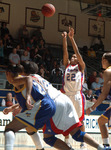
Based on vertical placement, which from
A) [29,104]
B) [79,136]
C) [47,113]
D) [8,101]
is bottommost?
[8,101]

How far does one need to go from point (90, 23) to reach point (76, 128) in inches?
614

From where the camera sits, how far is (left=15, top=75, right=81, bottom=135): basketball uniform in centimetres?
387

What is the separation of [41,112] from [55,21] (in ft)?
47.1

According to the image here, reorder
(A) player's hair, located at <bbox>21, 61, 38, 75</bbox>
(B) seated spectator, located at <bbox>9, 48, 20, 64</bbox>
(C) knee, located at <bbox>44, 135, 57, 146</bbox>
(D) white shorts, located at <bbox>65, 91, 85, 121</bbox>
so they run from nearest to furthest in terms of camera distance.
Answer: (A) player's hair, located at <bbox>21, 61, 38, 75</bbox> → (C) knee, located at <bbox>44, 135, 57, 146</bbox> → (D) white shorts, located at <bbox>65, 91, 85, 121</bbox> → (B) seated spectator, located at <bbox>9, 48, 20, 64</bbox>

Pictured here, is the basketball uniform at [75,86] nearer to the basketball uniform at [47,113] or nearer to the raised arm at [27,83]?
the basketball uniform at [47,113]

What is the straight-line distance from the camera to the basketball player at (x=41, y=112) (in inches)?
152

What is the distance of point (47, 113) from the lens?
3.88m

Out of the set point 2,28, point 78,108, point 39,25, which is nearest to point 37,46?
point 2,28

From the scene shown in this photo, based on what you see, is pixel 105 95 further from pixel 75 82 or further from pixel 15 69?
pixel 75 82

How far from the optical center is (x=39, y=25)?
17.3 m

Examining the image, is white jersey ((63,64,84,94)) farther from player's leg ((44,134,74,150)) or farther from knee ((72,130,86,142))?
knee ((72,130,86,142))

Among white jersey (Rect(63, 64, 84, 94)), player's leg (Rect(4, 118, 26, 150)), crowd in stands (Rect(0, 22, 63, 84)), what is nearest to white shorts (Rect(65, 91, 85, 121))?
white jersey (Rect(63, 64, 84, 94))

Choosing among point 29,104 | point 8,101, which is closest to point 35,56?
point 8,101

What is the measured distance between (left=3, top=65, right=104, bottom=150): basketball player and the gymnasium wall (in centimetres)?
1278
